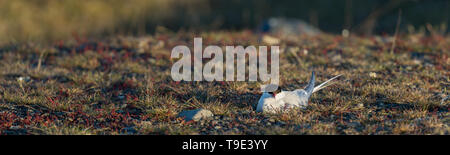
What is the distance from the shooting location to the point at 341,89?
17.6ft

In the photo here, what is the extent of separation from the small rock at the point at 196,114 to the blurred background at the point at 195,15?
598 cm

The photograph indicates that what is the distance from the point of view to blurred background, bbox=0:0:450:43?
1166 cm

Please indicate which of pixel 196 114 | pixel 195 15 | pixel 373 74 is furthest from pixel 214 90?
pixel 195 15

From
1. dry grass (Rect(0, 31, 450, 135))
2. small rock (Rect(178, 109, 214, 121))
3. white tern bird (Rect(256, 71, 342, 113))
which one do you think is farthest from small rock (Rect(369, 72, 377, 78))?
small rock (Rect(178, 109, 214, 121))

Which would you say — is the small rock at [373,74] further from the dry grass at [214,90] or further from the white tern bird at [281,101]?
the white tern bird at [281,101]

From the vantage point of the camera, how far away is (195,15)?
14.2 metres

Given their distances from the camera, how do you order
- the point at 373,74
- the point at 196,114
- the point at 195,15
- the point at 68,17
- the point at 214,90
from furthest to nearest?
the point at 195,15, the point at 68,17, the point at 373,74, the point at 214,90, the point at 196,114

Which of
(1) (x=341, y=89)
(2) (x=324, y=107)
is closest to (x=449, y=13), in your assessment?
(1) (x=341, y=89)

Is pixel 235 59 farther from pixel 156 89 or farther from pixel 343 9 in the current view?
pixel 343 9

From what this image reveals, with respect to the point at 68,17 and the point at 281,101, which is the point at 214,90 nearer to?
the point at 281,101

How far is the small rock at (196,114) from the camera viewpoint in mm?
4367

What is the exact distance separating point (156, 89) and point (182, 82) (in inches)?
23.2

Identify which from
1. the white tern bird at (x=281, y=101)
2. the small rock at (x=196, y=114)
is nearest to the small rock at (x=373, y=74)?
the white tern bird at (x=281, y=101)

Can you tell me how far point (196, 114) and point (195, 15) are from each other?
10168 mm
